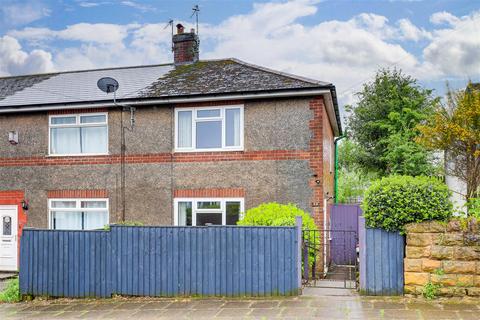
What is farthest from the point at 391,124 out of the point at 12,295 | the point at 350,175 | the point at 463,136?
the point at 12,295

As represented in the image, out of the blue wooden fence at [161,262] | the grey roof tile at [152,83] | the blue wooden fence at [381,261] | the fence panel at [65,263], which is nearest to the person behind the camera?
the blue wooden fence at [381,261]

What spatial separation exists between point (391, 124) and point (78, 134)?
70.9ft

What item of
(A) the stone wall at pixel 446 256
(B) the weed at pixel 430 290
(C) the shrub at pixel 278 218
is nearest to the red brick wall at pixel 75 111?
(C) the shrub at pixel 278 218

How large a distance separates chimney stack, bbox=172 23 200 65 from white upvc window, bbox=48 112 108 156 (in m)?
4.28

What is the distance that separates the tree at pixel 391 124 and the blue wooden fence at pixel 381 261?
64.4ft

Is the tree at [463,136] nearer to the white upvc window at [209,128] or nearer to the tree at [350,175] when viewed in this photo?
the white upvc window at [209,128]

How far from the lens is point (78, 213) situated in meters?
15.6

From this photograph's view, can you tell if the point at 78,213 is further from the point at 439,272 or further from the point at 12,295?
the point at 439,272

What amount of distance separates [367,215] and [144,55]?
1631cm

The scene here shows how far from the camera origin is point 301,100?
13.8 m

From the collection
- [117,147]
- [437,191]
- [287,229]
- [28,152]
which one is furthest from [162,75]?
[437,191]

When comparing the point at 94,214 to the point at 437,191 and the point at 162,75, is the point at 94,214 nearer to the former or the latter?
the point at 162,75

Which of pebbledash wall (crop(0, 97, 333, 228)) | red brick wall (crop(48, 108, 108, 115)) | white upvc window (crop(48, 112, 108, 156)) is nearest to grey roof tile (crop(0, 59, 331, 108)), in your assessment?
red brick wall (crop(48, 108, 108, 115))

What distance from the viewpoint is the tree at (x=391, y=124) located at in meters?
28.7
